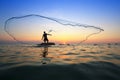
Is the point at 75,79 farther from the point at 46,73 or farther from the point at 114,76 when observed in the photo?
the point at 114,76

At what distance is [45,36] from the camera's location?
90.7 feet

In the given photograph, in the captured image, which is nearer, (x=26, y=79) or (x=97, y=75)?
(x=26, y=79)

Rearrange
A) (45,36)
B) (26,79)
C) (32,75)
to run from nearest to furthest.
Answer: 1. (26,79)
2. (32,75)
3. (45,36)

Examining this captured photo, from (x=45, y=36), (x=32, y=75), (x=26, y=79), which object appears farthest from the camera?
(x=45, y=36)

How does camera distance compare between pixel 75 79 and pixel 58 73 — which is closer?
pixel 75 79

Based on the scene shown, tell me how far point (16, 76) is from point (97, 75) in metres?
3.54

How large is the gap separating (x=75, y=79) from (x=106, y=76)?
1.47m

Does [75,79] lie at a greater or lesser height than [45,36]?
lesser

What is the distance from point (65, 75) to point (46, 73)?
88cm

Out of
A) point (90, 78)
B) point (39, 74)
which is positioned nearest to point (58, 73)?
point (39, 74)

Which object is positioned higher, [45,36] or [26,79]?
[45,36]

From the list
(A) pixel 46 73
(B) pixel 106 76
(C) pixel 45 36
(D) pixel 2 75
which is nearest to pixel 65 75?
(A) pixel 46 73

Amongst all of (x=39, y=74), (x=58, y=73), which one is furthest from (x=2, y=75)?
(x=58, y=73)

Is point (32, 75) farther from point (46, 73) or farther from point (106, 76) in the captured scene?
point (106, 76)
